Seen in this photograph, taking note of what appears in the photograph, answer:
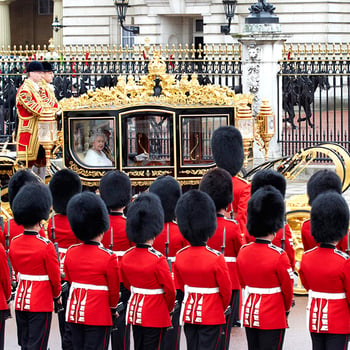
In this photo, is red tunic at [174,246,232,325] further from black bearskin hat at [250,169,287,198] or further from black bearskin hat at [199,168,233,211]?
black bearskin hat at [250,169,287,198]

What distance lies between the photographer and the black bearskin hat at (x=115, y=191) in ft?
24.8

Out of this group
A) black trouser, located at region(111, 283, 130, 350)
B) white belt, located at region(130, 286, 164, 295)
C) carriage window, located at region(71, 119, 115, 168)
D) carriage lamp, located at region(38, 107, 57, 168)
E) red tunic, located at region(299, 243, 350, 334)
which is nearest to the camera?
red tunic, located at region(299, 243, 350, 334)

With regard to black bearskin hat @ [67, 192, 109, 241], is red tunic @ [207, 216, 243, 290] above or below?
below

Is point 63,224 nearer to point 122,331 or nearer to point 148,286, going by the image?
point 122,331

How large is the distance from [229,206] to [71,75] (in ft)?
26.7

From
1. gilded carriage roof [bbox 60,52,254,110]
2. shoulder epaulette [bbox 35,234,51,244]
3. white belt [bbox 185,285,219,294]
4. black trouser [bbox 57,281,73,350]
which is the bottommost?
black trouser [bbox 57,281,73,350]

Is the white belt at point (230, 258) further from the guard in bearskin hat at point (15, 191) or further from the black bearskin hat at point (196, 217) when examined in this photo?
the guard in bearskin hat at point (15, 191)

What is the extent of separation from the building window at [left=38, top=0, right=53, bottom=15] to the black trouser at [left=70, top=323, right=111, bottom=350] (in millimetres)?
33206

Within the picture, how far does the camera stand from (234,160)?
27.7 feet

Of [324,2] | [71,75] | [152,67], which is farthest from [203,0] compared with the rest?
[152,67]

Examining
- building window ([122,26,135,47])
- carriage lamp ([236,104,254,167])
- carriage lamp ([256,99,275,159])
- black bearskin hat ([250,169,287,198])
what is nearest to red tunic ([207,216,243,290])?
black bearskin hat ([250,169,287,198])

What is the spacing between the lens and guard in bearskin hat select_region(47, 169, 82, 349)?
731 cm

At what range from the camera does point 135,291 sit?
21.6ft

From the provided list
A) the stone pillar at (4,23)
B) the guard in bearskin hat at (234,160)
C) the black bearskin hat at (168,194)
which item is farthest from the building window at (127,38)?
the black bearskin hat at (168,194)
